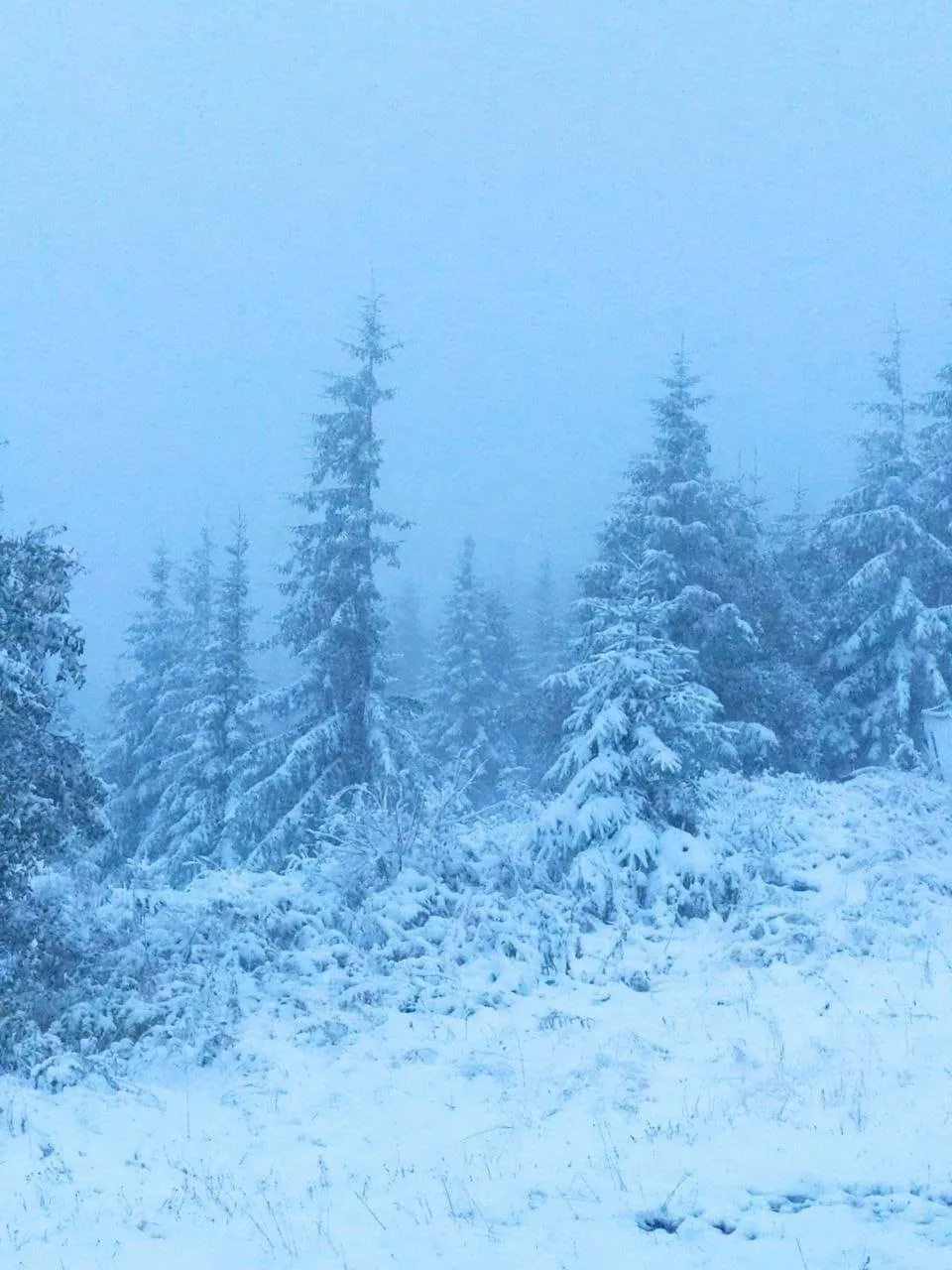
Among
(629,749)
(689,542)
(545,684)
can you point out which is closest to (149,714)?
(545,684)

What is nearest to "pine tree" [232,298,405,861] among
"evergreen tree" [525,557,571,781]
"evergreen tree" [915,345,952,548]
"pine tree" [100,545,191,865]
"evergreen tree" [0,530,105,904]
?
"evergreen tree" [525,557,571,781]

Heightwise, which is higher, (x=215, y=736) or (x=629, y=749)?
(x=629, y=749)

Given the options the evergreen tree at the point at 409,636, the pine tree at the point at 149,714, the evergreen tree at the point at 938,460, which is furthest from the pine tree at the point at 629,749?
the evergreen tree at the point at 409,636

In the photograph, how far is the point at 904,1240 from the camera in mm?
5133

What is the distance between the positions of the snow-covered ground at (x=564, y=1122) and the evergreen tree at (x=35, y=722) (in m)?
2.49

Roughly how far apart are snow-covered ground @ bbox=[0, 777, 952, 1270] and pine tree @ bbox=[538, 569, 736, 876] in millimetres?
1637

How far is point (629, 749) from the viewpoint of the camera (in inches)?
520

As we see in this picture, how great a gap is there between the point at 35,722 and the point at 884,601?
21598 mm

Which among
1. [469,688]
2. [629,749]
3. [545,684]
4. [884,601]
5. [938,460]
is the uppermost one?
[938,460]

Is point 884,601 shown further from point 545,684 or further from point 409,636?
point 409,636

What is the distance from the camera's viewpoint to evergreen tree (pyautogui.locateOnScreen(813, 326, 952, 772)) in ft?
82.8

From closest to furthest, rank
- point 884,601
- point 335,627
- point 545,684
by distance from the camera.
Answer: point 545,684, point 335,627, point 884,601

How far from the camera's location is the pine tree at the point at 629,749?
12727 mm

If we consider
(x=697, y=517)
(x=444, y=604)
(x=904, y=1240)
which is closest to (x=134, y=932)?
(x=904, y=1240)
